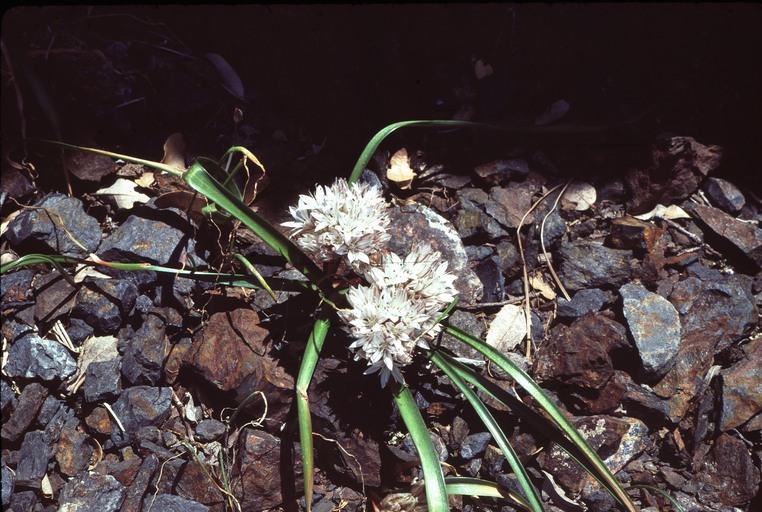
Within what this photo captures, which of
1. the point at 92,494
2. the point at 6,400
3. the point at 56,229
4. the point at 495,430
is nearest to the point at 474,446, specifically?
the point at 495,430

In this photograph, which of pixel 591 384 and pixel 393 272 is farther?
pixel 591 384

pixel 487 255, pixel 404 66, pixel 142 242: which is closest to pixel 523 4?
pixel 404 66

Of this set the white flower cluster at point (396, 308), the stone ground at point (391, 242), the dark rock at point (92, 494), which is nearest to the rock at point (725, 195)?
the stone ground at point (391, 242)

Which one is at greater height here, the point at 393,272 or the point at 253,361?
the point at 393,272

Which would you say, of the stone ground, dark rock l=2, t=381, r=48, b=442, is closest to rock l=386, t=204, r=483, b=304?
the stone ground

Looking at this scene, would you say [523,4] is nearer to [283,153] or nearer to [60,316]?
[283,153]

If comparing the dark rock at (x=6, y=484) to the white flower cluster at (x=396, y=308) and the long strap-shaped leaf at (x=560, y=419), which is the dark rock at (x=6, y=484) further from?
the long strap-shaped leaf at (x=560, y=419)
